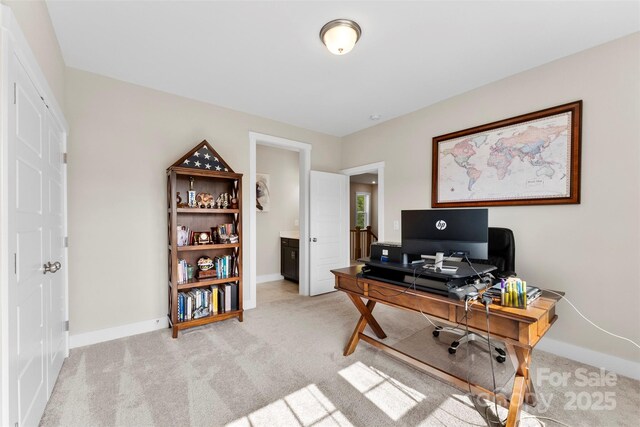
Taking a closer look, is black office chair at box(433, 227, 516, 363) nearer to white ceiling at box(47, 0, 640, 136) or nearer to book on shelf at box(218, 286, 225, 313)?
white ceiling at box(47, 0, 640, 136)

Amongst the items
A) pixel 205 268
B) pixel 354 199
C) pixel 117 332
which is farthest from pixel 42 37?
pixel 354 199

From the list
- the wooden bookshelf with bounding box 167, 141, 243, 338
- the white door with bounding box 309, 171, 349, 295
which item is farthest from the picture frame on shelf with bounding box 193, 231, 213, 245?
the white door with bounding box 309, 171, 349, 295

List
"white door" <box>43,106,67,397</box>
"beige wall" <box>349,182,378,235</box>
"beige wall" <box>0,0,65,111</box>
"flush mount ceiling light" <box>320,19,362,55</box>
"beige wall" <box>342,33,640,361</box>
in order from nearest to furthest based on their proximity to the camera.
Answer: "beige wall" <box>0,0,65,111</box>
"white door" <box>43,106,67,397</box>
"flush mount ceiling light" <box>320,19,362,55</box>
"beige wall" <box>342,33,640,361</box>
"beige wall" <box>349,182,378,235</box>

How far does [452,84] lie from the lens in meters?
2.93

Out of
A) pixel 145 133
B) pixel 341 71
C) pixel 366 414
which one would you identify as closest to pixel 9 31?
pixel 145 133

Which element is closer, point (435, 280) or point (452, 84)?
point (435, 280)

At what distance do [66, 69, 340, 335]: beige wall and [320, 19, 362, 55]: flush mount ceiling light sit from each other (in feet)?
6.44

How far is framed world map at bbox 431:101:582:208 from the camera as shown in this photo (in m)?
2.40

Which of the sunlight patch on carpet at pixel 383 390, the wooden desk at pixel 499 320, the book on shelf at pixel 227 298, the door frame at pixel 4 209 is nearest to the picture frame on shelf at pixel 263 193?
the book on shelf at pixel 227 298

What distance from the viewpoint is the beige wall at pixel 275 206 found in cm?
518

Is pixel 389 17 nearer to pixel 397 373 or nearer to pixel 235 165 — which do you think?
pixel 235 165

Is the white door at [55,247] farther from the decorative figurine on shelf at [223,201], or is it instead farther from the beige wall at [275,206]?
the beige wall at [275,206]

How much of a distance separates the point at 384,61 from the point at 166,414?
317 centimetres

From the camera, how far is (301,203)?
173 inches
